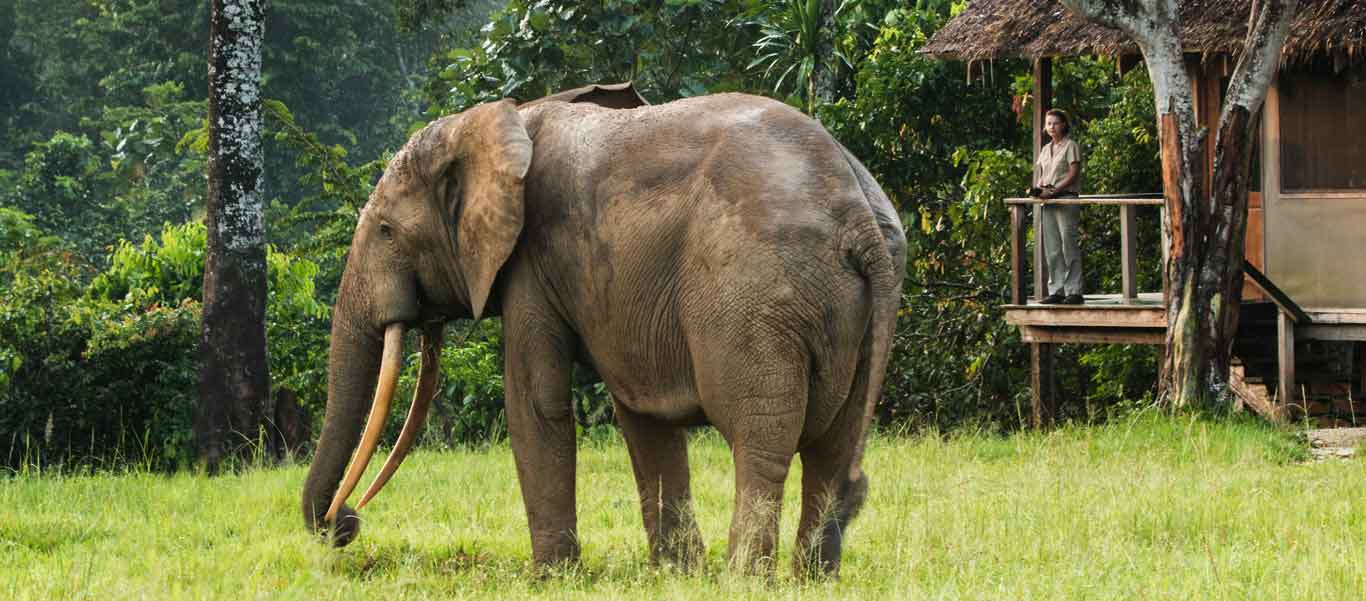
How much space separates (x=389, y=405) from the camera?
7652mm

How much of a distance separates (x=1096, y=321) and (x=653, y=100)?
983 centimetres

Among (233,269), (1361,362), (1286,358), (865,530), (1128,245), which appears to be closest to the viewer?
(865,530)

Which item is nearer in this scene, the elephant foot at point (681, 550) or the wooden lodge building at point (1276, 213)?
the elephant foot at point (681, 550)

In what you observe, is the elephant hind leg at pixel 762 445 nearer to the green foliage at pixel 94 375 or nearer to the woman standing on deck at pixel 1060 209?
the green foliage at pixel 94 375

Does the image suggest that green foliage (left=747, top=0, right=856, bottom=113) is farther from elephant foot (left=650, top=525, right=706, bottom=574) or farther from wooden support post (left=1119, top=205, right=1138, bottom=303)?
elephant foot (left=650, top=525, right=706, bottom=574)

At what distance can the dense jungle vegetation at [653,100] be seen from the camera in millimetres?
13828

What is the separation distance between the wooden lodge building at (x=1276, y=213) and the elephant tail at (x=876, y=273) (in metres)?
7.80

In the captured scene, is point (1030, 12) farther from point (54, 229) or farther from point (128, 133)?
point (128, 133)

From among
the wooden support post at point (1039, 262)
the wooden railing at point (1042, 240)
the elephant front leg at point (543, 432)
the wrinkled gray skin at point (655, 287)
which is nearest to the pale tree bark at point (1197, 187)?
the wooden railing at point (1042, 240)

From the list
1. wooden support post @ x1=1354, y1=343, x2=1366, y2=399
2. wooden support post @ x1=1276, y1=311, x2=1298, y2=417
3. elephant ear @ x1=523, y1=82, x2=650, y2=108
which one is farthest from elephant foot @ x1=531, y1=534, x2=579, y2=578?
wooden support post @ x1=1354, y1=343, x2=1366, y2=399

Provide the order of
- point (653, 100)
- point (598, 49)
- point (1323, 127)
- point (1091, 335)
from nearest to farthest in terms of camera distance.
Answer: point (1091, 335) → point (1323, 127) → point (598, 49) → point (653, 100)

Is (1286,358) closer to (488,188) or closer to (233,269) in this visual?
(233,269)

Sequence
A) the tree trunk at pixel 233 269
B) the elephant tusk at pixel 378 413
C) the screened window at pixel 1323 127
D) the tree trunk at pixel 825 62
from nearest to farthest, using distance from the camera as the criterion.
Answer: the elephant tusk at pixel 378 413
the tree trunk at pixel 233 269
the screened window at pixel 1323 127
the tree trunk at pixel 825 62

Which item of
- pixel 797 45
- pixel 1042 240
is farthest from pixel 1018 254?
pixel 797 45
